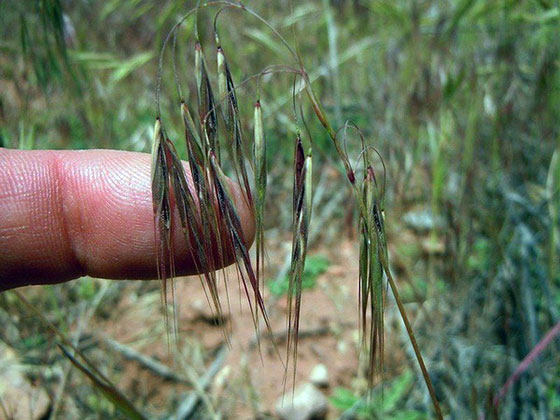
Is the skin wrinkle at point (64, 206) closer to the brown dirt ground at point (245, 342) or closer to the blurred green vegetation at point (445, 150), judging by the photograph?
the blurred green vegetation at point (445, 150)

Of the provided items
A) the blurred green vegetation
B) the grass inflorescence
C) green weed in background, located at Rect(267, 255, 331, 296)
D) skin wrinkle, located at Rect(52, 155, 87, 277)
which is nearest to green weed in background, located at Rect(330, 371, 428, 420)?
the blurred green vegetation

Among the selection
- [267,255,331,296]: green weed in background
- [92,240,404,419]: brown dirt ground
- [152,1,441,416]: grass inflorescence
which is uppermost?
[152,1,441,416]: grass inflorescence

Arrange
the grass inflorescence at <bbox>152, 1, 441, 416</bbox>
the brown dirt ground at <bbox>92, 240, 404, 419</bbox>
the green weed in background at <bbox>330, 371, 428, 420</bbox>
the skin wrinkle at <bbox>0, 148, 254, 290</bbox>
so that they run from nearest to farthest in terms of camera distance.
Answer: the grass inflorescence at <bbox>152, 1, 441, 416</bbox>
the skin wrinkle at <bbox>0, 148, 254, 290</bbox>
the green weed in background at <bbox>330, 371, 428, 420</bbox>
the brown dirt ground at <bbox>92, 240, 404, 419</bbox>

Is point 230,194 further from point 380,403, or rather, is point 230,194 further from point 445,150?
point 445,150

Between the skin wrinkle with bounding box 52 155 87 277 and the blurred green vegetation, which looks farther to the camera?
the blurred green vegetation

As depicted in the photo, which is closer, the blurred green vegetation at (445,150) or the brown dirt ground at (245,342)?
the blurred green vegetation at (445,150)

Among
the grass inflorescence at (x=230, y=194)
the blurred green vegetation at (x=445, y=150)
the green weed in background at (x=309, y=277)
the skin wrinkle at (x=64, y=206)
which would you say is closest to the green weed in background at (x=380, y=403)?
the blurred green vegetation at (x=445, y=150)

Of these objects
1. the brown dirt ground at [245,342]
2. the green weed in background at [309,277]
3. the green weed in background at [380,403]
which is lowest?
the green weed in background at [380,403]

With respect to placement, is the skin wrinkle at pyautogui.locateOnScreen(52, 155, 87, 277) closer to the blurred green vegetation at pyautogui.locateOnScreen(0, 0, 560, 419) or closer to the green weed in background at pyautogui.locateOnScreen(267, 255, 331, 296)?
the blurred green vegetation at pyautogui.locateOnScreen(0, 0, 560, 419)
